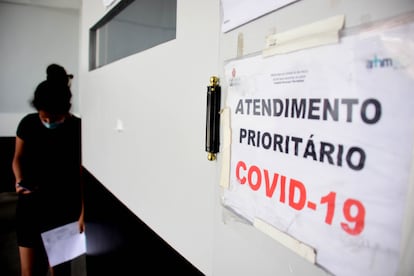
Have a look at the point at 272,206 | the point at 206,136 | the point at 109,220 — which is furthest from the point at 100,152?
the point at 272,206

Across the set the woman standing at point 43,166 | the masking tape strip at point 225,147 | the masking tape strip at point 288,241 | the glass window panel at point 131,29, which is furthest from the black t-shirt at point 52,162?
the masking tape strip at point 288,241

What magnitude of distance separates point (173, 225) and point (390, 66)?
2.22 ft

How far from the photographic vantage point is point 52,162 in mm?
1532

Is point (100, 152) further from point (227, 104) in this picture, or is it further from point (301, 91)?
point (301, 91)

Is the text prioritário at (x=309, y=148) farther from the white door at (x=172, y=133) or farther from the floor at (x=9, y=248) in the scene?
the floor at (x=9, y=248)

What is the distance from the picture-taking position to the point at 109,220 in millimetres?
1351

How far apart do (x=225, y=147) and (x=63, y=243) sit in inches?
58.5

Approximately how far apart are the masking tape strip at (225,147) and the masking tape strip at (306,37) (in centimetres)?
15

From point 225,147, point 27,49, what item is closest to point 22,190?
point 225,147

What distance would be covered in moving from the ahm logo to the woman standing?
1.52 meters

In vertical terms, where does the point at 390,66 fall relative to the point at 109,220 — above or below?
above

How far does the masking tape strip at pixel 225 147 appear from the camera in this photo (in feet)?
1.78

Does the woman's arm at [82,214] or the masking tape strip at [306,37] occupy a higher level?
the masking tape strip at [306,37]

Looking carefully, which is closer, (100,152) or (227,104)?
(227,104)
